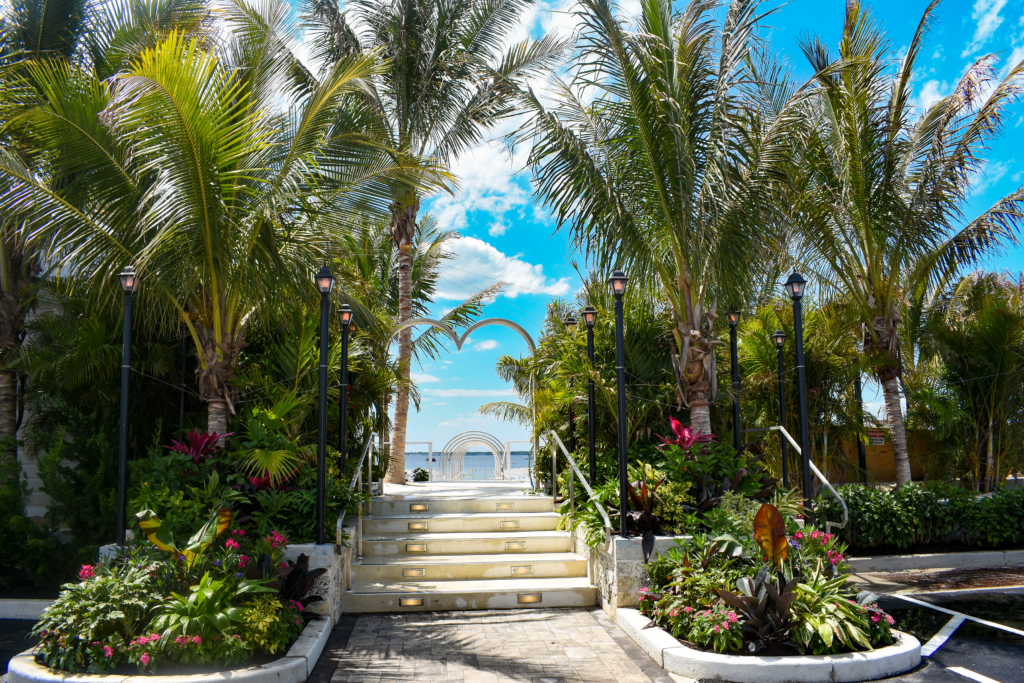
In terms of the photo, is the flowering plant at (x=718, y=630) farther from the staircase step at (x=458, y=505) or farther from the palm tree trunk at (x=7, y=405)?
the palm tree trunk at (x=7, y=405)

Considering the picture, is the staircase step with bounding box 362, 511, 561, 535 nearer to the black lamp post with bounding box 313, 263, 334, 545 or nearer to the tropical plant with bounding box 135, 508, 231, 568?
the black lamp post with bounding box 313, 263, 334, 545

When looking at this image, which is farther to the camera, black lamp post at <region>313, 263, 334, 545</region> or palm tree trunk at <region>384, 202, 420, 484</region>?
palm tree trunk at <region>384, 202, 420, 484</region>

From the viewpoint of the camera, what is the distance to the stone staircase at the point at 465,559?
22.9 ft

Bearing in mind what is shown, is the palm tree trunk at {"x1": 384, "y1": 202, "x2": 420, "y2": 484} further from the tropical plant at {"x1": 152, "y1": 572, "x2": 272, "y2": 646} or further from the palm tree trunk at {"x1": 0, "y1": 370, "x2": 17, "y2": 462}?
the tropical plant at {"x1": 152, "y1": 572, "x2": 272, "y2": 646}

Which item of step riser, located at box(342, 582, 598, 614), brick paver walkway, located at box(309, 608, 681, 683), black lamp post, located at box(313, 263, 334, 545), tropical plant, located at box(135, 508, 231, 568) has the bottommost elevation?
brick paver walkway, located at box(309, 608, 681, 683)

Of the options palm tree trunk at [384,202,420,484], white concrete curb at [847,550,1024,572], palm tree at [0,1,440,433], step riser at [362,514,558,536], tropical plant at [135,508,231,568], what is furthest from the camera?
palm tree trunk at [384,202,420,484]

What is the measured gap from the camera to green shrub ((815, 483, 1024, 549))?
360 inches

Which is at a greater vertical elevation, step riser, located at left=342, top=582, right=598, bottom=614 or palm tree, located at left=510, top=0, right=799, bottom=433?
palm tree, located at left=510, top=0, right=799, bottom=433

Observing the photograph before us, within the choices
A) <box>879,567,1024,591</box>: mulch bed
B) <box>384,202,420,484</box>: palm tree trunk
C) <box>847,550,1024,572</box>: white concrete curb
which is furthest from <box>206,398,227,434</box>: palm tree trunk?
<box>879,567,1024,591</box>: mulch bed

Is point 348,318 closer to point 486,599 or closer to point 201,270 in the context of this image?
point 201,270

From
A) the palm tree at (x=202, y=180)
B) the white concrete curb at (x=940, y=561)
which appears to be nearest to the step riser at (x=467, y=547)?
the palm tree at (x=202, y=180)

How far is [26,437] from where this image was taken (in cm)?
900

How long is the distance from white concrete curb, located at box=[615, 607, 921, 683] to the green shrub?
4.27m

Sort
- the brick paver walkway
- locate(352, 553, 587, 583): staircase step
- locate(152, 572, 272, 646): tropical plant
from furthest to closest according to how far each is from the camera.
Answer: locate(352, 553, 587, 583): staircase step → the brick paver walkway → locate(152, 572, 272, 646): tropical plant
